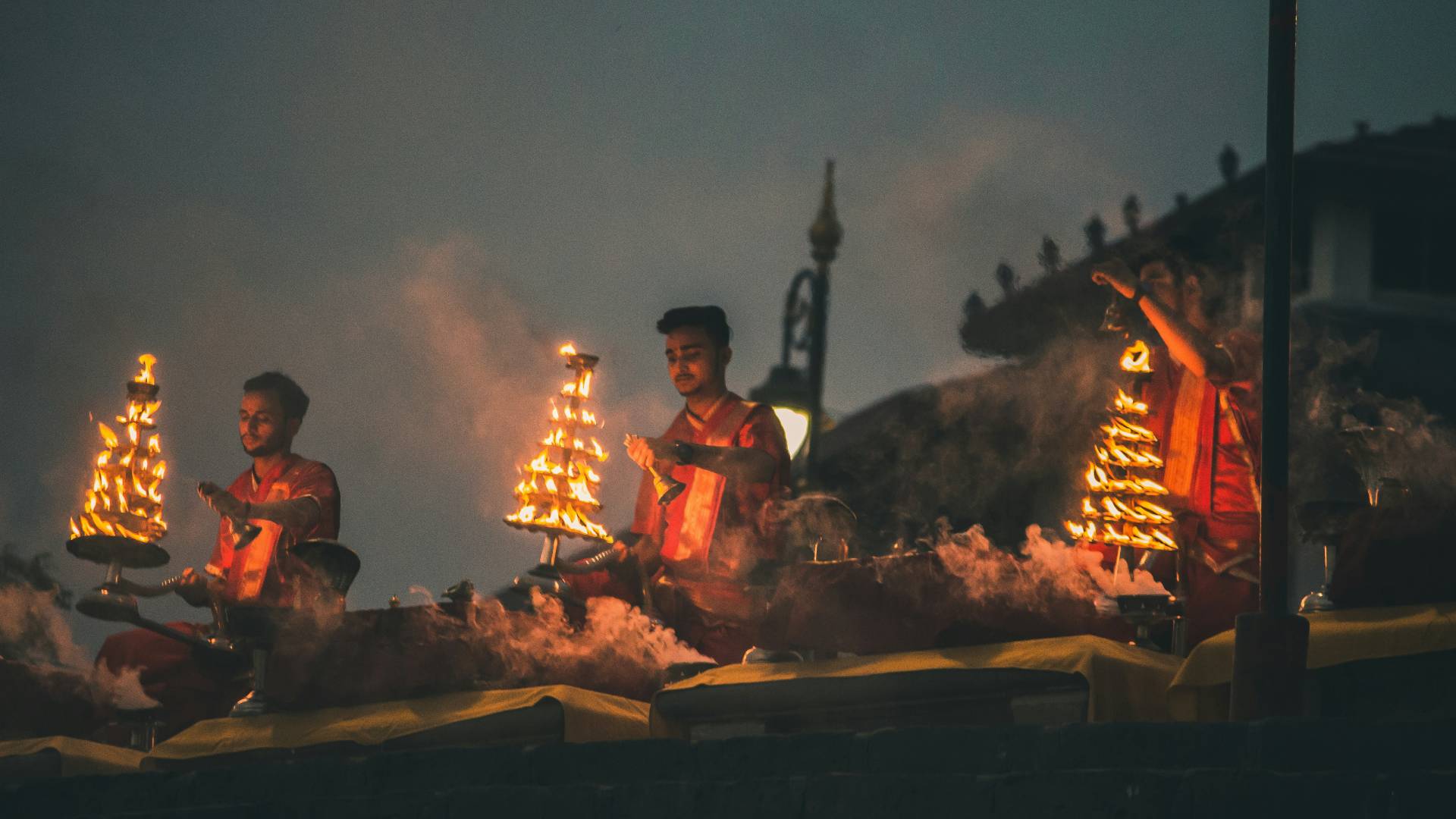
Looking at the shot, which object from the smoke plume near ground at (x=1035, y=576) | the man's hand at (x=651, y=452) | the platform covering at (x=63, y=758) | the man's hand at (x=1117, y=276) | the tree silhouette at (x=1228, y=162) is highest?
the tree silhouette at (x=1228, y=162)

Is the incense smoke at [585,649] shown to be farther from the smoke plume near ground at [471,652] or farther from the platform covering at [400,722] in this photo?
the platform covering at [400,722]

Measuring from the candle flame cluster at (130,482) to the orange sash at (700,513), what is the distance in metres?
3.45

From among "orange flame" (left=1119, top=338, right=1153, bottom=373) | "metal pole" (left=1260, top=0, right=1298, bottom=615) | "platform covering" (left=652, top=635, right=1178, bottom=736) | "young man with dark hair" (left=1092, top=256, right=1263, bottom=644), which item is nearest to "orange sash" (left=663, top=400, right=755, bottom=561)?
"platform covering" (left=652, top=635, right=1178, bottom=736)

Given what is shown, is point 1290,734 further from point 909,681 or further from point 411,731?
point 411,731

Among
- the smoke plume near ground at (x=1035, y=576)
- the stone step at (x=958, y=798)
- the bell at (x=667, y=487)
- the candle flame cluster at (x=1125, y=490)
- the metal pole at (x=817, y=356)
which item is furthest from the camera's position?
the metal pole at (x=817, y=356)

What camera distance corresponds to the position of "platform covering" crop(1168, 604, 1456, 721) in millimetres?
9680

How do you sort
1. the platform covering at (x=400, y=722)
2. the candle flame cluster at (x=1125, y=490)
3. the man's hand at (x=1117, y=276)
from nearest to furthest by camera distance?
the candle flame cluster at (x=1125, y=490)
the man's hand at (x=1117, y=276)
the platform covering at (x=400, y=722)

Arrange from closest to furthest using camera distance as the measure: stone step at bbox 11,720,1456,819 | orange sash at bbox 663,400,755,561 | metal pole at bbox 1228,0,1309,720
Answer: stone step at bbox 11,720,1456,819, metal pole at bbox 1228,0,1309,720, orange sash at bbox 663,400,755,561

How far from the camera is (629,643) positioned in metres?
12.6

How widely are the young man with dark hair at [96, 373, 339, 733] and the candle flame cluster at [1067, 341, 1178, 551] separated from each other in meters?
4.75

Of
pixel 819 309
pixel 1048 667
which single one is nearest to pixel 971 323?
pixel 819 309

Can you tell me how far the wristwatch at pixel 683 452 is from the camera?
1262cm

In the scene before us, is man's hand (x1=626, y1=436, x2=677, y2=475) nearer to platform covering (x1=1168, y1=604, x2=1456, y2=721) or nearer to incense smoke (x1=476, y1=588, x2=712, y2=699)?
incense smoke (x1=476, y1=588, x2=712, y2=699)

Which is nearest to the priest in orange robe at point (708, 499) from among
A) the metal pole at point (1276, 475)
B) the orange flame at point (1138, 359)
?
the orange flame at point (1138, 359)
